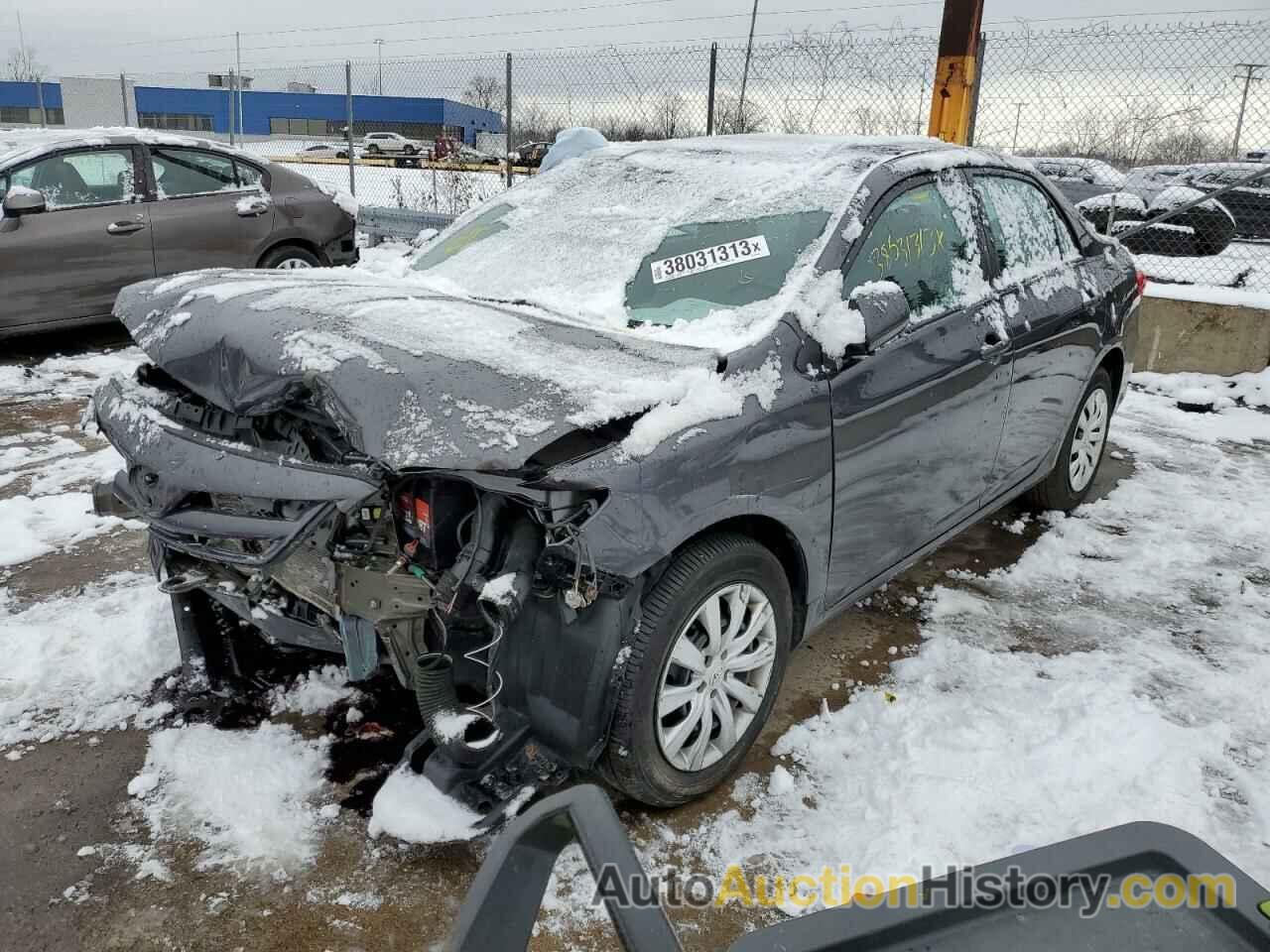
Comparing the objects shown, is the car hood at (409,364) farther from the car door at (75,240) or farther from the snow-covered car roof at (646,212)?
the car door at (75,240)

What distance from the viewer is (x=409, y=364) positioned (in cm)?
249

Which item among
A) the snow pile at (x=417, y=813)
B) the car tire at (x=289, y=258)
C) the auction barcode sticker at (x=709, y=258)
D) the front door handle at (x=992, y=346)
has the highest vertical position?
the auction barcode sticker at (x=709, y=258)

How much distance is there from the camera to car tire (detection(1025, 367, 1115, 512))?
15.8 ft

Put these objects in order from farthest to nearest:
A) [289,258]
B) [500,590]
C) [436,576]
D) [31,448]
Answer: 1. [289,258]
2. [31,448]
3. [436,576]
4. [500,590]

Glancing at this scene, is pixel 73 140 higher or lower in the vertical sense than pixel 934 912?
higher

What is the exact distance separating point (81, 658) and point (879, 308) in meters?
2.94

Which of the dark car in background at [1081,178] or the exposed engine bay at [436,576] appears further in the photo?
the dark car in background at [1081,178]

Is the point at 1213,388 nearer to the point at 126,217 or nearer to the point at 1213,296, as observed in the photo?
the point at 1213,296

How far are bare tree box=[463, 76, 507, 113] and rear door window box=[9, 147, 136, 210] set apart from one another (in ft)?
15.6

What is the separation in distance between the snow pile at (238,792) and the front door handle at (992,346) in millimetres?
2645

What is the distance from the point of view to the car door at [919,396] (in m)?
3.06

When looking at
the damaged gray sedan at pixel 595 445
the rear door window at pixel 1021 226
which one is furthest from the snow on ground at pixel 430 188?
the damaged gray sedan at pixel 595 445

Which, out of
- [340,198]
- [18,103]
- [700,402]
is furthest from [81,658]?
[18,103]

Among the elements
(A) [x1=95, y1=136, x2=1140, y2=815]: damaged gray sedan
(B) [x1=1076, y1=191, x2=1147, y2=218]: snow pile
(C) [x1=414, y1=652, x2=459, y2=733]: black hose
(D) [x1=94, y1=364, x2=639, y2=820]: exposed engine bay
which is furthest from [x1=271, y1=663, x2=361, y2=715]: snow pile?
(B) [x1=1076, y1=191, x2=1147, y2=218]: snow pile
